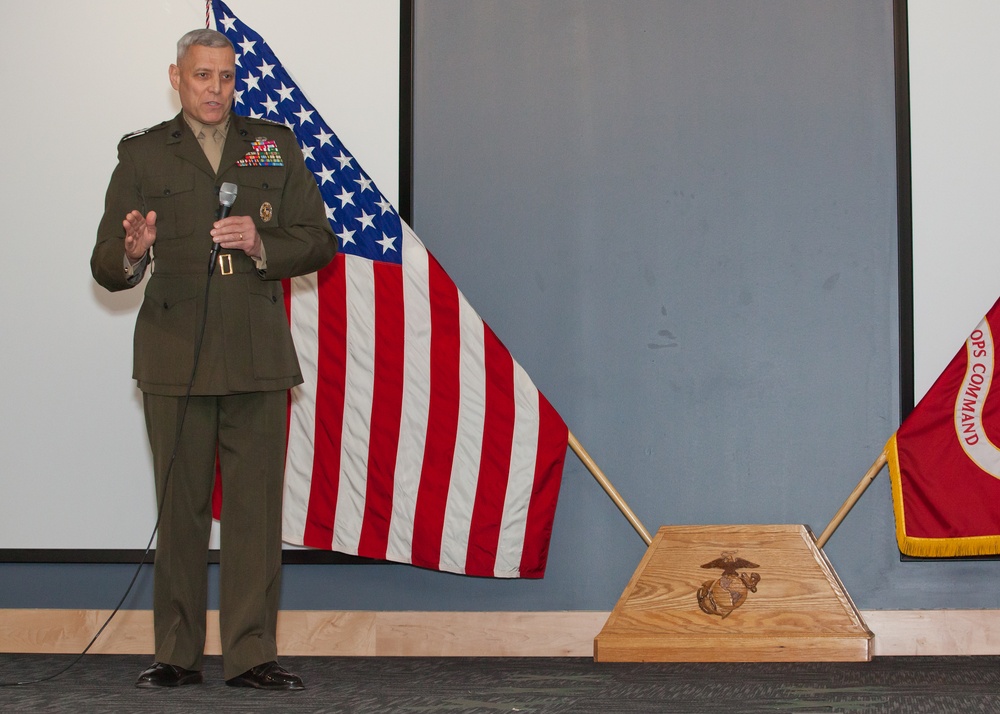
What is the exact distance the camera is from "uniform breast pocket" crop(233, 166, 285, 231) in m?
2.41

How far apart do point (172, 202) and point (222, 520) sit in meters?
0.75

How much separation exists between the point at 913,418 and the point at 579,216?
3.67ft

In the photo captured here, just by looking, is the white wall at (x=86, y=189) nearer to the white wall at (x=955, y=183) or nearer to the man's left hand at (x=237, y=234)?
the man's left hand at (x=237, y=234)

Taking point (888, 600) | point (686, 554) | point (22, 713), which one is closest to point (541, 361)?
point (686, 554)

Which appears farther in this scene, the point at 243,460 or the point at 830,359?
the point at 830,359

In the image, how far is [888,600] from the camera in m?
2.96

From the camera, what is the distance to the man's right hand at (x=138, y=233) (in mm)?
2185

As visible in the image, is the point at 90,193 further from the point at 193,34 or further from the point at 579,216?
the point at 579,216

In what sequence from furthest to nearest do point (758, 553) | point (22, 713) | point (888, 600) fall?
point (888, 600)
point (758, 553)
point (22, 713)

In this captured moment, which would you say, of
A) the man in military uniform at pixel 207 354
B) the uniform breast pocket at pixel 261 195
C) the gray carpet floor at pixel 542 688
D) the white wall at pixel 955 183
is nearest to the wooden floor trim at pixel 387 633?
the gray carpet floor at pixel 542 688

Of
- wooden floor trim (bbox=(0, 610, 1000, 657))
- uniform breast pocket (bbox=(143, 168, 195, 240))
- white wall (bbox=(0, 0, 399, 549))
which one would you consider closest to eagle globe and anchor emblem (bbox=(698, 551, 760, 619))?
wooden floor trim (bbox=(0, 610, 1000, 657))

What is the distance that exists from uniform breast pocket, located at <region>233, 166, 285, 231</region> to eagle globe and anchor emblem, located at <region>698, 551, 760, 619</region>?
4.84ft

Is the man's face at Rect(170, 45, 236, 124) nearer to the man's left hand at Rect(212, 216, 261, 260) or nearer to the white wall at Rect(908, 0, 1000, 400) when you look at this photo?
the man's left hand at Rect(212, 216, 261, 260)

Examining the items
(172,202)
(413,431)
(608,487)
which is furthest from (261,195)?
(608,487)
